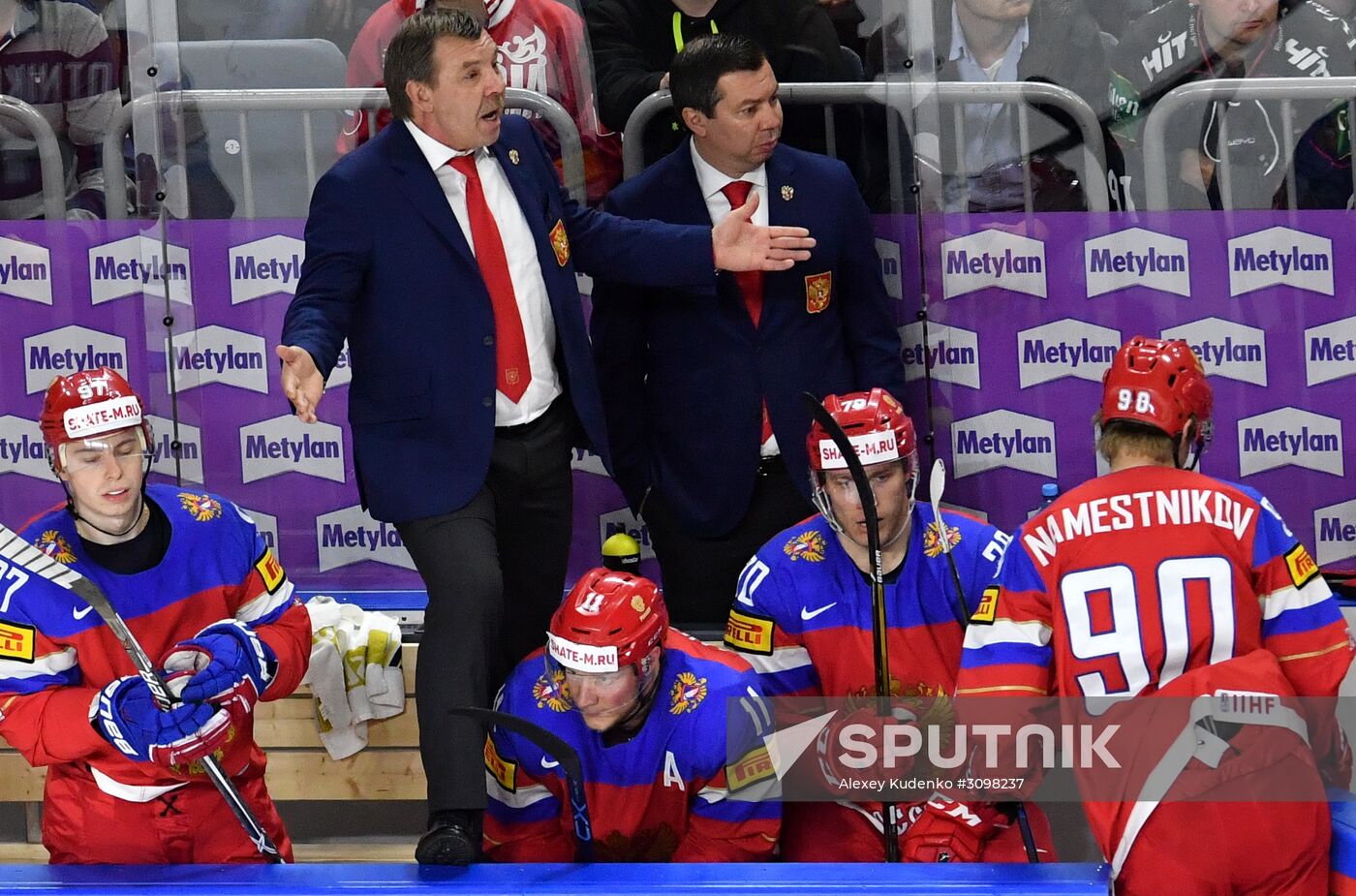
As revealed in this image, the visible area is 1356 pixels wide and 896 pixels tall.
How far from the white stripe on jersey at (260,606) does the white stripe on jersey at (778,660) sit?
3.27 feet

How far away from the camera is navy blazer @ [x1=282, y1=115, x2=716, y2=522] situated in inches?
139

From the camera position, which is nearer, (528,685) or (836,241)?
(528,685)

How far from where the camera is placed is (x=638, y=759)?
11.5ft

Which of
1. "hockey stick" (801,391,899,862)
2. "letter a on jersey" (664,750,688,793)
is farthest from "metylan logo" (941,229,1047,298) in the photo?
"letter a on jersey" (664,750,688,793)

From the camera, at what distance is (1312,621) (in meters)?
2.96

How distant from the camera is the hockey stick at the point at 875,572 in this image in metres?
3.37

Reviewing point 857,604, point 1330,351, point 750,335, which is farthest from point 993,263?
point 857,604

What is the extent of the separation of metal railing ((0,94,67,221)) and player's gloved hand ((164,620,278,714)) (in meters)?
1.67

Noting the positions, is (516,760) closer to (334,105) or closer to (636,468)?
(636,468)

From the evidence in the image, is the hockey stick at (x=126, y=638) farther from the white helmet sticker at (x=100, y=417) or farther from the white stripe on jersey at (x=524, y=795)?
the white stripe on jersey at (x=524, y=795)

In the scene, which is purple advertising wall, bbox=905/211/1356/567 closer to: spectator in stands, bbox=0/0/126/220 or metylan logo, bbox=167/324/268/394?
metylan logo, bbox=167/324/268/394

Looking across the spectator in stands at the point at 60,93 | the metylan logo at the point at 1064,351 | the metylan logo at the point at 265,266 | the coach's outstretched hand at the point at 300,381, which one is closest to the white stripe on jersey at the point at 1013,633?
the coach's outstretched hand at the point at 300,381

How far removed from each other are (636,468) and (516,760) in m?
0.99

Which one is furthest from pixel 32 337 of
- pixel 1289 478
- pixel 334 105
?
pixel 1289 478
